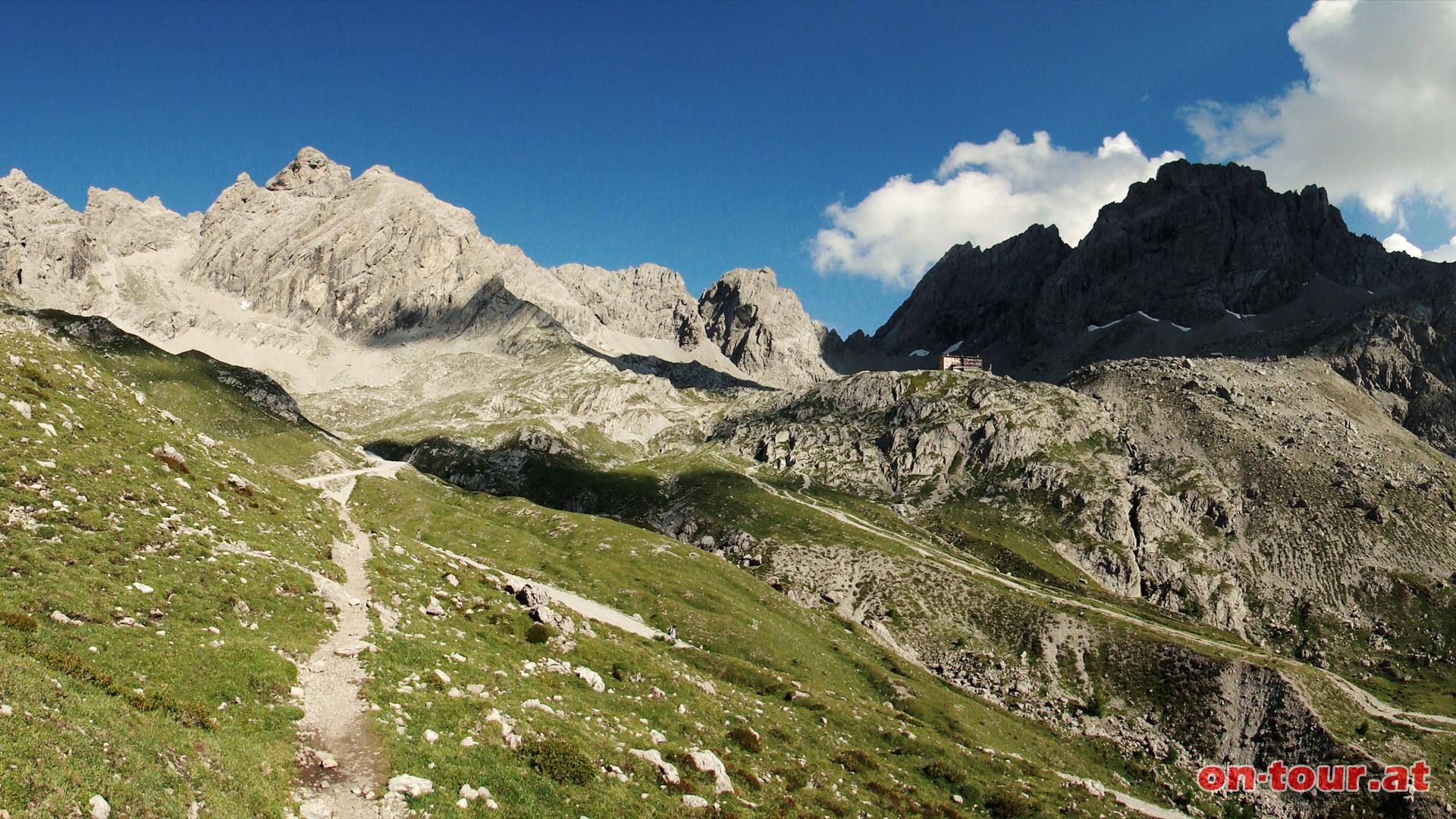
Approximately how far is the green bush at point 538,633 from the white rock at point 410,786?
1853 cm

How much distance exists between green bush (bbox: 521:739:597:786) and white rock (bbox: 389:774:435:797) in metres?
3.88

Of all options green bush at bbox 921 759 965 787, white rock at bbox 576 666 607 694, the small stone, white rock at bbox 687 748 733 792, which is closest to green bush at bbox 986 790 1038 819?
green bush at bbox 921 759 965 787

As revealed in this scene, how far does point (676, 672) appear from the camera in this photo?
37875 millimetres

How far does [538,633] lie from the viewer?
37.2 m

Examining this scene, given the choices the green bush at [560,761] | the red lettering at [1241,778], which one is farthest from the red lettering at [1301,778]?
the green bush at [560,761]

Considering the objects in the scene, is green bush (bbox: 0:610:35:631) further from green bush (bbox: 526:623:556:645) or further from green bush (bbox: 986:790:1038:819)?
green bush (bbox: 986:790:1038:819)

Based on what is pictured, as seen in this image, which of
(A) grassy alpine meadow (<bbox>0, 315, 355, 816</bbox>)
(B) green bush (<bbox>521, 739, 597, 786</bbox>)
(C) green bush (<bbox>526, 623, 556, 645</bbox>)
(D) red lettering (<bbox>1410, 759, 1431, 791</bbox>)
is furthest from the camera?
(D) red lettering (<bbox>1410, 759, 1431, 791</bbox>)

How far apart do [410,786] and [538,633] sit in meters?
19.5

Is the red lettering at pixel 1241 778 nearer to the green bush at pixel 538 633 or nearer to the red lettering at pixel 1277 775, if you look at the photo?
the red lettering at pixel 1277 775

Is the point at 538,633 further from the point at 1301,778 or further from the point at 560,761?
the point at 1301,778

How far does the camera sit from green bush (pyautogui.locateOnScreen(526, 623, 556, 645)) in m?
36.8

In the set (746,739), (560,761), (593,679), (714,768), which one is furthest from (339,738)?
(746,739)

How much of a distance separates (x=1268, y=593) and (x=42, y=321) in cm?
29905

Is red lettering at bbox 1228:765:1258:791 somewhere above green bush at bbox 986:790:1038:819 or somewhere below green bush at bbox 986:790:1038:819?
below
